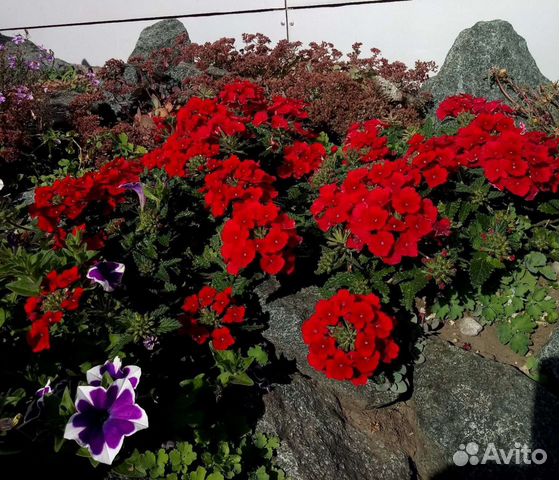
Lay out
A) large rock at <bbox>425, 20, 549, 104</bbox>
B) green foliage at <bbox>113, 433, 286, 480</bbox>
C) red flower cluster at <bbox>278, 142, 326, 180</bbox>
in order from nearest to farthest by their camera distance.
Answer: green foliage at <bbox>113, 433, 286, 480</bbox>
red flower cluster at <bbox>278, 142, 326, 180</bbox>
large rock at <bbox>425, 20, 549, 104</bbox>

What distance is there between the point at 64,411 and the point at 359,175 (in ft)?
5.96

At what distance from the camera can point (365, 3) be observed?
18.5ft

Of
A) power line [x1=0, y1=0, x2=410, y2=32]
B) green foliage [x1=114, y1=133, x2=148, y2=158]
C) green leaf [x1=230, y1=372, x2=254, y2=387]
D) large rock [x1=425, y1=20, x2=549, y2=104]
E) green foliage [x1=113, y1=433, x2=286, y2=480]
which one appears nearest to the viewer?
green foliage [x1=113, y1=433, x2=286, y2=480]

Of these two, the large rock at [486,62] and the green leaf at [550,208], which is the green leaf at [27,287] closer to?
the green leaf at [550,208]

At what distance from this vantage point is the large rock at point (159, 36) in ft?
20.1

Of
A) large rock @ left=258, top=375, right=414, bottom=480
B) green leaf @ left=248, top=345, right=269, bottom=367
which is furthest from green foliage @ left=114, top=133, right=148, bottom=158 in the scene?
large rock @ left=258, top=375, right=414, bottom=480

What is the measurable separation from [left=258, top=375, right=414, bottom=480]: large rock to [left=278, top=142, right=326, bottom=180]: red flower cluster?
145 centimetres

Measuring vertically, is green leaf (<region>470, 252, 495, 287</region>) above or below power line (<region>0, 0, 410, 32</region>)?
below

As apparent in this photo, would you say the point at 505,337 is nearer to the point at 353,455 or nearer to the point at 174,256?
the point at 353,455

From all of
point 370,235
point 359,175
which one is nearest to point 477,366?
point 370,235

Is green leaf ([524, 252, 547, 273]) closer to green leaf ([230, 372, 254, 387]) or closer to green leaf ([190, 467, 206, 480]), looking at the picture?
green leaf ([230, 372, 254, 387])

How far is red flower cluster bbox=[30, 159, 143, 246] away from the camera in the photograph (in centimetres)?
270

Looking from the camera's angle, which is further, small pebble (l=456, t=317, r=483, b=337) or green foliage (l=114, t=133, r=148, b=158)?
green foliage (l=114, t=133, r=148, b=158)

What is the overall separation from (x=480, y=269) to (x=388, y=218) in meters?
0.63
